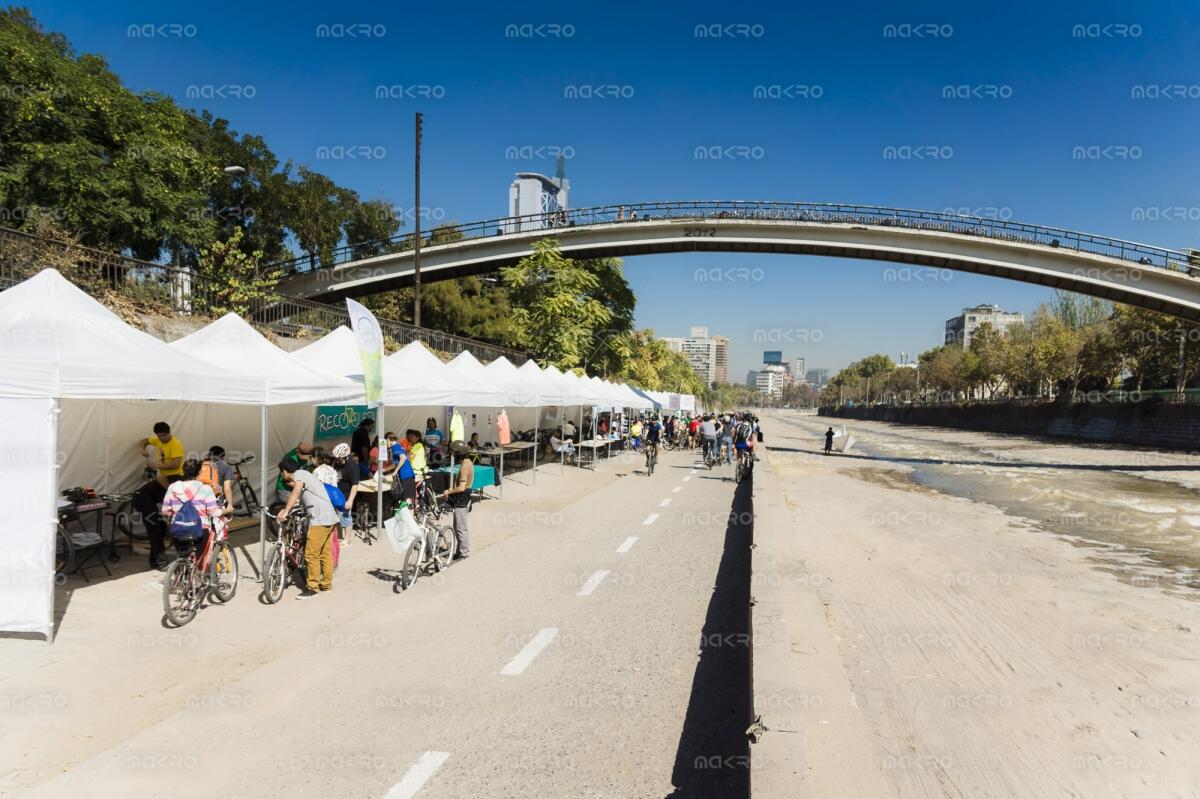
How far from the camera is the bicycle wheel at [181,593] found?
6922 mm

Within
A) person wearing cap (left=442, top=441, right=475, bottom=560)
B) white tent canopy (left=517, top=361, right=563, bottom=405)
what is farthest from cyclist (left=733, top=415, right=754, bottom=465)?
person wearing cap (left=442, top=441, right=475, bottom=560)

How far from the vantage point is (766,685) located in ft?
16.8

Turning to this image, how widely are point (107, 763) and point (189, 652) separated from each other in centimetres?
209

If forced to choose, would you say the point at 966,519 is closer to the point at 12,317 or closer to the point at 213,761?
the point at 213,761

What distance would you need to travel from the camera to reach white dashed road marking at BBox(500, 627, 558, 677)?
6.08 metres

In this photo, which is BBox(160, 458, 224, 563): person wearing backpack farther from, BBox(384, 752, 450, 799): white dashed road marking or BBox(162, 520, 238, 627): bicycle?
BBox(384, 752, 450, 799): white dashed road marking

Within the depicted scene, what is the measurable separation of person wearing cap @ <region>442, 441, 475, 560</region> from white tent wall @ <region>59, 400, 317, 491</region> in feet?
7.97

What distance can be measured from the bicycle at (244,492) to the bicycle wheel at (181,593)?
5.21 metres

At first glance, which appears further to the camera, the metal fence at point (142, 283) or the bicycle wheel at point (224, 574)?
the metal fence at point (142, 283)

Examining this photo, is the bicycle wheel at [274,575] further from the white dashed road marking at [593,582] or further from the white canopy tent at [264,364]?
the white dashed road marking at [593,582]

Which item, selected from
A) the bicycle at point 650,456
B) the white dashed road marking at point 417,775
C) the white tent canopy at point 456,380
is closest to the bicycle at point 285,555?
the white dashed road marking at point 417,775

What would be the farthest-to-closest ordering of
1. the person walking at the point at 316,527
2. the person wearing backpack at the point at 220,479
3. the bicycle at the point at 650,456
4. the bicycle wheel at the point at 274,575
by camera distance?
1. the bicycle at the point at 650,456
2. the person wearing backpack at the point at 220,479
3. the person walking at the point at 316,527
4. the bicycle wheel at the point at 274,575

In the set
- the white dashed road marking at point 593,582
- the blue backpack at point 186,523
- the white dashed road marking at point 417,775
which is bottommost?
the white dashed road marking at point 593,582

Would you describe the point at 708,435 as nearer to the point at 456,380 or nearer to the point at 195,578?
the point at 456,380
